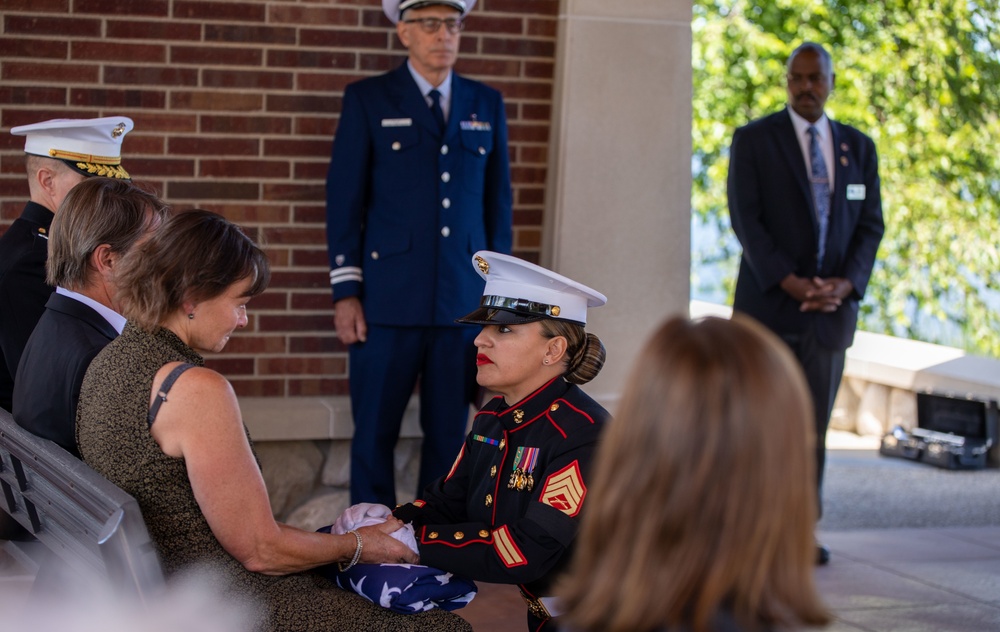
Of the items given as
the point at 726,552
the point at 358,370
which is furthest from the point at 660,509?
the point at 358,370

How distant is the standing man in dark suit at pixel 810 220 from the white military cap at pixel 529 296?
102 inches

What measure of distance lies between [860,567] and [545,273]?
2.88 metres

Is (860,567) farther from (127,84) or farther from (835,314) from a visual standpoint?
(127,84)

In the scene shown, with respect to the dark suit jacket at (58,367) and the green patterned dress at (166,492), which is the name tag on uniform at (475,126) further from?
the green patterned dress at (166,492)

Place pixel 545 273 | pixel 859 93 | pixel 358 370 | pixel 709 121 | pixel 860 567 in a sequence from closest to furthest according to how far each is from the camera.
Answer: pixel 545 273, pixel 358 370, pixel 860 567, pixel 859 93, pixel 709 121

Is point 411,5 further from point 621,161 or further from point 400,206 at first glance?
point 621,161

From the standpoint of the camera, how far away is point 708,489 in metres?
1.47

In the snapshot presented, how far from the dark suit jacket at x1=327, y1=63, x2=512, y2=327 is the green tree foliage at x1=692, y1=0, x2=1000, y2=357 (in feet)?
26.1

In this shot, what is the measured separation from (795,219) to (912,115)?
8.34m

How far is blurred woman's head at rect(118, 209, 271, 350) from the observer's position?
7.84 ft

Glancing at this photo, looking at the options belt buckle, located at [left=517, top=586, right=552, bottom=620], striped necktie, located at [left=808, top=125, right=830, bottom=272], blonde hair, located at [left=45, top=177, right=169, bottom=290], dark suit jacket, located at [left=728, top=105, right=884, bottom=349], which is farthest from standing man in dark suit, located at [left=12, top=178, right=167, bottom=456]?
striped necktie, located at [left=808, top=125, right=830, bottom=272]

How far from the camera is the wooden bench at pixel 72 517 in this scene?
2.02 m

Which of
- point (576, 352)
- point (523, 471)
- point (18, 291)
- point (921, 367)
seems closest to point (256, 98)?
point (18, 291)

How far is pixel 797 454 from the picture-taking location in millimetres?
1482
